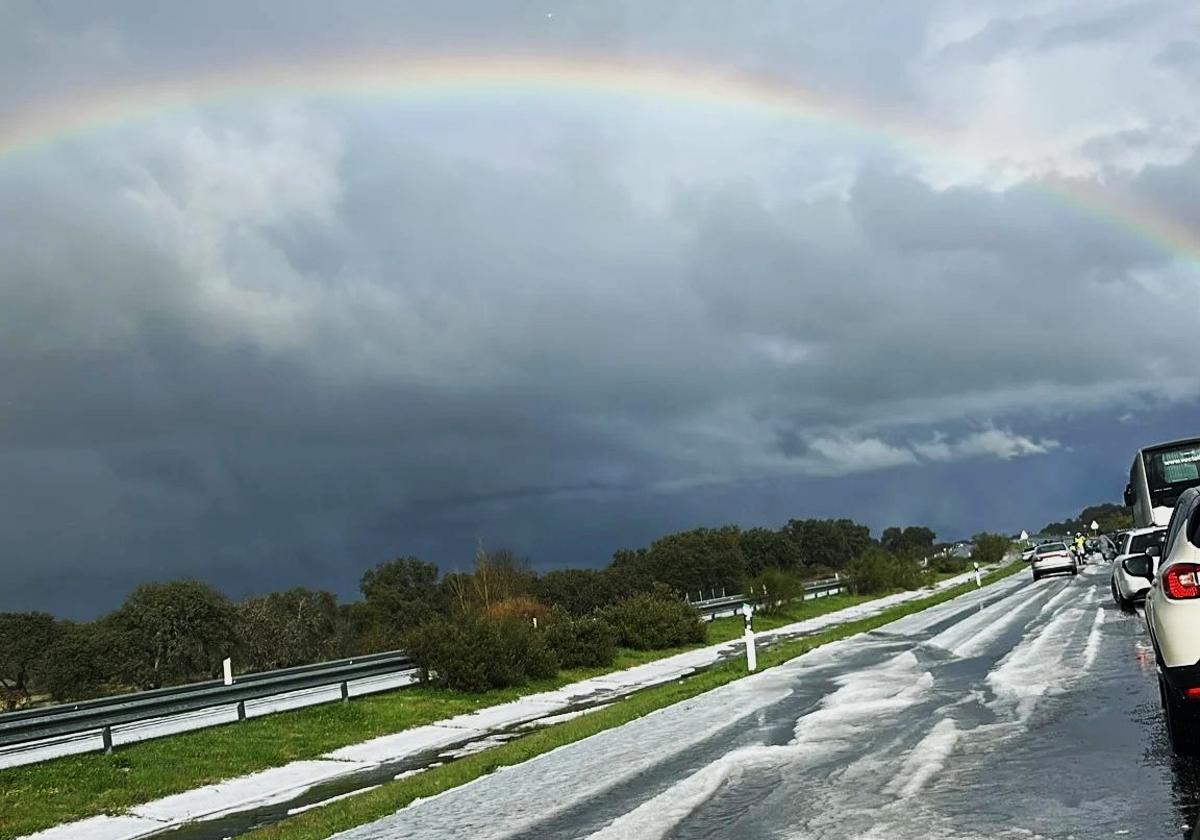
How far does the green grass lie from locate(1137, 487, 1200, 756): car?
27.2ft

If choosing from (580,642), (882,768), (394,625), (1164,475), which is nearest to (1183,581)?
(882,768)

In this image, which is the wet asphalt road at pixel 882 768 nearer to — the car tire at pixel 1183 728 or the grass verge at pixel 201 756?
the car tire at pixel 1183 728

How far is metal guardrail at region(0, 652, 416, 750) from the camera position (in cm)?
1848

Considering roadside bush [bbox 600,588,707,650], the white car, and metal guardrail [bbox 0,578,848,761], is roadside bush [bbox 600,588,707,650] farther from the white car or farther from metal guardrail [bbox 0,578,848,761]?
the white car

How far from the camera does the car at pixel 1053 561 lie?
54375 mm

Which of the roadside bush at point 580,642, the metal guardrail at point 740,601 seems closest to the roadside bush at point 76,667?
the roadside bush at point 580,642

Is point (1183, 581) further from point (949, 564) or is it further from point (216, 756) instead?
point (949, 564)

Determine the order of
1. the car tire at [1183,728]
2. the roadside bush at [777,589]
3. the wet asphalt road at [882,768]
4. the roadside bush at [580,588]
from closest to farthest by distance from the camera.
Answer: the wet asphalt road at [882,768]
the car tire at [1183,728]
the roadside bush at [777,589]
the roadside bush at [580,588]

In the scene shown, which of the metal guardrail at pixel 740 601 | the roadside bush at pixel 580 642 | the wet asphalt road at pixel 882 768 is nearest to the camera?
the wet asphalt road at pixel 882 768

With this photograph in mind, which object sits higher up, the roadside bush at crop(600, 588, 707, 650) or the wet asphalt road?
the roadside bush at crop(600, 588, 707, 650)

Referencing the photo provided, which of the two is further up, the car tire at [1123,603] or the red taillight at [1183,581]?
the red taillight at [1183,581]

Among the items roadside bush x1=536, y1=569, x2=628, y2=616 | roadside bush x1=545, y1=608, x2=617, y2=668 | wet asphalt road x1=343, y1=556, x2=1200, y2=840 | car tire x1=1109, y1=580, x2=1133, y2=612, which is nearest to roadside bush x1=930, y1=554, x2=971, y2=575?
roadside bush x1=536, y1=569, x2=628, y2=616

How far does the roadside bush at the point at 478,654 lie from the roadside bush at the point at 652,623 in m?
7.44

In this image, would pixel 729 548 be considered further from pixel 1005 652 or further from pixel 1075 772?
pixel 1075 772
